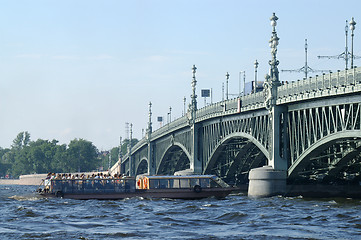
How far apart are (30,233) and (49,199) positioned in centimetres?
2570

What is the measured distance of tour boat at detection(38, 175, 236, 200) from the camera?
203 feet

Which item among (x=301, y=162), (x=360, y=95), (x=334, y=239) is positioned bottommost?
(x=334, y=239)

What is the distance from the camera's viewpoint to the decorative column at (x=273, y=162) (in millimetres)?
64375

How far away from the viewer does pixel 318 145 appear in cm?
5700

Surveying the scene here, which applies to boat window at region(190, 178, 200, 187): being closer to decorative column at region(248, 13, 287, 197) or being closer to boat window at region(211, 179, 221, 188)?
boat window at region(211, 179, 221, 188)

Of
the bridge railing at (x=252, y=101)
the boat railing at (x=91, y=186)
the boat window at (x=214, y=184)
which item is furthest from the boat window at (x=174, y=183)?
the bridge railing at (x=252, y=101)

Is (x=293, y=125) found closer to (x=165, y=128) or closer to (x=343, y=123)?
(x=343, y=123)

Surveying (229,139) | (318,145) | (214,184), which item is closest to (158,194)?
(214,184)

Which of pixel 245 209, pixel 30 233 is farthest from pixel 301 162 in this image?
pixel 30 233

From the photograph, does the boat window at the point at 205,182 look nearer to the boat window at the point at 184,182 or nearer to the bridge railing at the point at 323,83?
the boat window at the point at 184,182

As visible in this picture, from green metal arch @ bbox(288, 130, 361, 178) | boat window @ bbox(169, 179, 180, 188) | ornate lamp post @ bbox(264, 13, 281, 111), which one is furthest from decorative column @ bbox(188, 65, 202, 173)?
green metal arch @ bbox(288, 130, 361, 178)

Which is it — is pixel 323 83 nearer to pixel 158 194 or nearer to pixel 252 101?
pixel 252 101

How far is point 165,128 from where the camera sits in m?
116

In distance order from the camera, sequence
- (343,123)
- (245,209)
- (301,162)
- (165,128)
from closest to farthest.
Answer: (245,209), (343,123), (301,162), (165,128)
